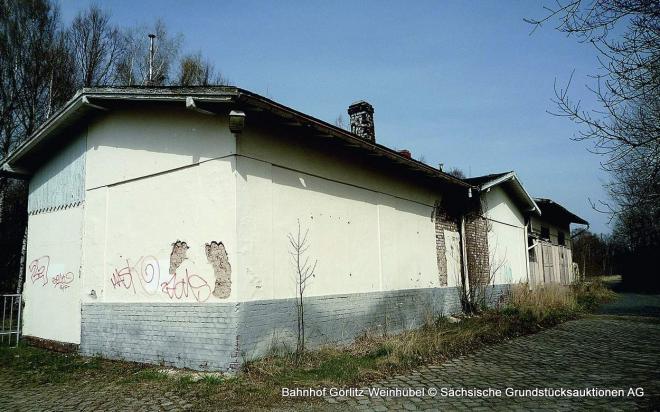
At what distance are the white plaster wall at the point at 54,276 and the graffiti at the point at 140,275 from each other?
1.44 meters

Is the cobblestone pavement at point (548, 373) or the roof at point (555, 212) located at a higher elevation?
the roof at point (555, 212)

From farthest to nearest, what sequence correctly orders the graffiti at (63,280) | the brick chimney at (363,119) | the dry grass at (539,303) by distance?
the brick chimney at (363,119) < the dry grass at (539,303) < the graffiti at (63,280)

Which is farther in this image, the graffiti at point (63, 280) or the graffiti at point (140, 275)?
the graffiti at point (63, 280)

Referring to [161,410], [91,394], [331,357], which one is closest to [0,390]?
[91,394]

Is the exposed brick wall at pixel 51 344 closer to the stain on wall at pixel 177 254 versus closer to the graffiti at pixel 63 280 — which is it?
the graffiti at pixel 63 280

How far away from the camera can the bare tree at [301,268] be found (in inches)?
285

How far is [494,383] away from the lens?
575 centimetres

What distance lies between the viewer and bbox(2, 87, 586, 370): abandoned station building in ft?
21.4

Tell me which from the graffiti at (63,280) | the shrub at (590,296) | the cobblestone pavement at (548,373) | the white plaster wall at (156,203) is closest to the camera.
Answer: the cobblestone pavement at (548,373)

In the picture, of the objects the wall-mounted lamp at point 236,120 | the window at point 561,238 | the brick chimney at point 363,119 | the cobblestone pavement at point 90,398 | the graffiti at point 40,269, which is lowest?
the cobblestone pavement at point 90,398

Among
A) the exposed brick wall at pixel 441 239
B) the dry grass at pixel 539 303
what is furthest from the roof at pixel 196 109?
the dry grass at pixel 539 303

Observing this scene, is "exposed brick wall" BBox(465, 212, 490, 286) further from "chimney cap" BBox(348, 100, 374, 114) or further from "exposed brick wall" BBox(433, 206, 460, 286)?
"chimney cap" BBox(348, 100, 374, 114)

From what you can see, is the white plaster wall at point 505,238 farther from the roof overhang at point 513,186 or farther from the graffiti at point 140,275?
the graffiti at point 140,275

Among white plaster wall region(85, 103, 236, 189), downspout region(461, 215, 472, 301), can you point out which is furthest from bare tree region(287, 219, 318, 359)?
downspout region(461, 215, 472, 301)
